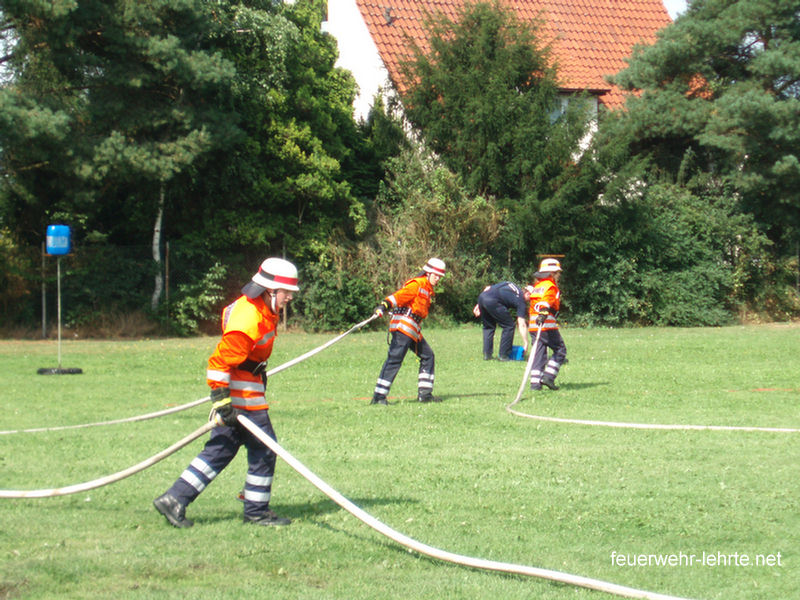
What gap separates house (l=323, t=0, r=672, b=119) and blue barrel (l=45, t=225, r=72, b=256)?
1435 cm

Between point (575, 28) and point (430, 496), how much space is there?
1175 inches

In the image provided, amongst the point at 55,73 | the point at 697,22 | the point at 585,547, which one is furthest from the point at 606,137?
the point at 585,547

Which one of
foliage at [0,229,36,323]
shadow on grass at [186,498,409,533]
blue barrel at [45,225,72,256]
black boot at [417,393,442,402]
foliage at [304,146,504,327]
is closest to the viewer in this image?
shadow on grass at [186,498,409,533]

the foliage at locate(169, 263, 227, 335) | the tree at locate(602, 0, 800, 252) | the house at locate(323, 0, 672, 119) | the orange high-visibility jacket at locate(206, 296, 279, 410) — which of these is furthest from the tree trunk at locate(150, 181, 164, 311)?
the orange high-visibility jacket at locate(206, 296, 279, 410)

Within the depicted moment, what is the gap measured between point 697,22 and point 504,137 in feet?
23.0

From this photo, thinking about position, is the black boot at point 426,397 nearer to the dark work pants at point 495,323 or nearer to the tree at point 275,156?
the dark work pants at point 495,323

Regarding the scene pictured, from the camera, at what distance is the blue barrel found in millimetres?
15633

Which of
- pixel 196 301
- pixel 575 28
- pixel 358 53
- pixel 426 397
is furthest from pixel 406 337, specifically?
pixel 575 28

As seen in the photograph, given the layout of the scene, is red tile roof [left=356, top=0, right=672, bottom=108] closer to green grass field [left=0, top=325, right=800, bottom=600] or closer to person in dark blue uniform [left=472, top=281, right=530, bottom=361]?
person in dark blue uniform [left=472, top=281, right=530, bottom=361]

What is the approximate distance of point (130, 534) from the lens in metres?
5.88

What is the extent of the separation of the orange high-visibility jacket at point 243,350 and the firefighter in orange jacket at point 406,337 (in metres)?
5.14

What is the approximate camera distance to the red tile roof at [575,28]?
2986cm

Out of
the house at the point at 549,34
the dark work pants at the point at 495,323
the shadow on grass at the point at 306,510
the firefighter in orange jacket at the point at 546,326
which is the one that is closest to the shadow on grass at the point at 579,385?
the firefighter in orange jacket at the point at 546,326

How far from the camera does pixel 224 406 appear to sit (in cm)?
589
